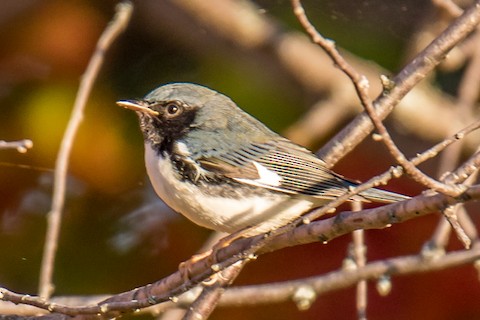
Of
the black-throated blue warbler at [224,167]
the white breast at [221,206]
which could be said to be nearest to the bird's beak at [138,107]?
the black-throated blue warbler at [224,167]

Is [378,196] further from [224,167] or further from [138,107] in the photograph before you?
[138,107]

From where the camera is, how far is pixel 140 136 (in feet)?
13.9

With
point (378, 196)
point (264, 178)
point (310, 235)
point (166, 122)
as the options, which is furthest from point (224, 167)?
point (310, 235)

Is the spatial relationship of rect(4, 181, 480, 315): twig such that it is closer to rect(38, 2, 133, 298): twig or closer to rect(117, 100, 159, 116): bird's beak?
rect(38, 2, 133, 298): twig

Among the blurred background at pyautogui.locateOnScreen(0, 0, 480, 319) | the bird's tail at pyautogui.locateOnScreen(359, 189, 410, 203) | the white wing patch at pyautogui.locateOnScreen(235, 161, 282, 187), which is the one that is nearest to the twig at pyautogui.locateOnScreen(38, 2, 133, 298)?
the white wing patch at pyautogui.locateOnScreen(235, 161, 282, 187)

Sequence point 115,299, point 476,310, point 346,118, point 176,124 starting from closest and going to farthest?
point 115,299 → point 176,124 → point 476,310 → point 346,118

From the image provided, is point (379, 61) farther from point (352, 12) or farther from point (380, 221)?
point (380, 221)

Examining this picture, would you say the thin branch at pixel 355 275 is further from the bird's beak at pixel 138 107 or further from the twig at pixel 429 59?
the bird's beak at pixel 138 107

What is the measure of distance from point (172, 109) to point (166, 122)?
6cm

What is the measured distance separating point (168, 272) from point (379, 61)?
1.45 m

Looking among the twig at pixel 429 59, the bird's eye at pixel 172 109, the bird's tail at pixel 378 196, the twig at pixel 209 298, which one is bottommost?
the twig at pixel 209 298

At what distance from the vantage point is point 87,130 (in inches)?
162

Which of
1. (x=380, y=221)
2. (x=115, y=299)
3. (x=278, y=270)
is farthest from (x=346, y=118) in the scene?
(x=380, y=221)

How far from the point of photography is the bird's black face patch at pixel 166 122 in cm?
331
